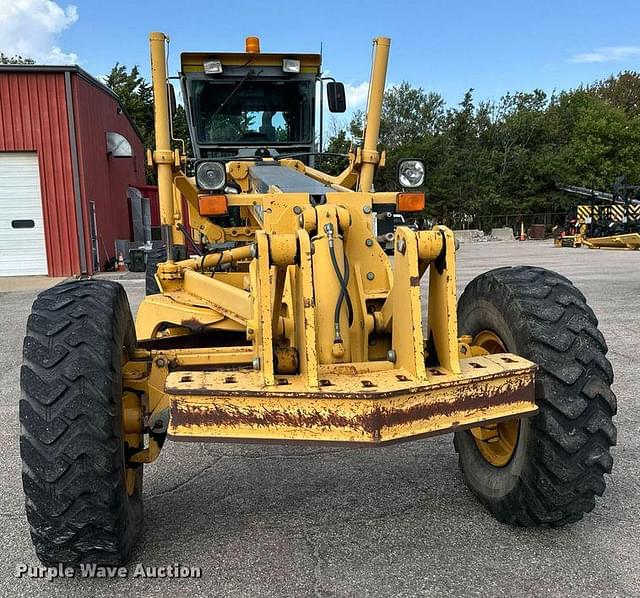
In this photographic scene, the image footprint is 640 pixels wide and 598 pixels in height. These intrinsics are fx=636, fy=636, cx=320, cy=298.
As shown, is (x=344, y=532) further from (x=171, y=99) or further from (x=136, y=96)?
(x=136, y=96)

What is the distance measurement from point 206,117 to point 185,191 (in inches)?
28.6

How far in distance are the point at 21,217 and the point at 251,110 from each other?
11535mm

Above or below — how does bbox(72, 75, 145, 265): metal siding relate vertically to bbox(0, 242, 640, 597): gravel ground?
above

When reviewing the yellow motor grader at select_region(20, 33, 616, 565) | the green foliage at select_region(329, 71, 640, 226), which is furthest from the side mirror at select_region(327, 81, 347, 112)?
the green foliage at select_region(329, 71, 640, 226)

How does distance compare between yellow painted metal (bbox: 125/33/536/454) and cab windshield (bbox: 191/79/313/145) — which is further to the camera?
cab windshield (bbox: 191/79/313/145)

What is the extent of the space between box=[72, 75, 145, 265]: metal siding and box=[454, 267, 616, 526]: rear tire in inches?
566

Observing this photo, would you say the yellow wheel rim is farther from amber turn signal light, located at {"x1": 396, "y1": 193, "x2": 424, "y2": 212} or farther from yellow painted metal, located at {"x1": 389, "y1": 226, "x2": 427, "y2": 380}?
amber turn signal light, located at {"x1": 396, "y1": 193, "x2": 424, "y2": 212}

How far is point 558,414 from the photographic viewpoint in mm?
2789

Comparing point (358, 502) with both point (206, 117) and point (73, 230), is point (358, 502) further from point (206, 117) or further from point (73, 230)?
point (73, 230)

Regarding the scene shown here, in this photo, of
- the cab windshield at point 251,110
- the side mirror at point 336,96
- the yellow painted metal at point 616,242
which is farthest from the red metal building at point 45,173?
the yellow painted metal at point 616,242

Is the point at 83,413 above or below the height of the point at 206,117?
below

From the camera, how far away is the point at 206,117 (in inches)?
227

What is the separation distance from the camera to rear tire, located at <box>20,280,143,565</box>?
2541 mm

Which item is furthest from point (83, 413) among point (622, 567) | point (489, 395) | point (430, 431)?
point (622, 567)
